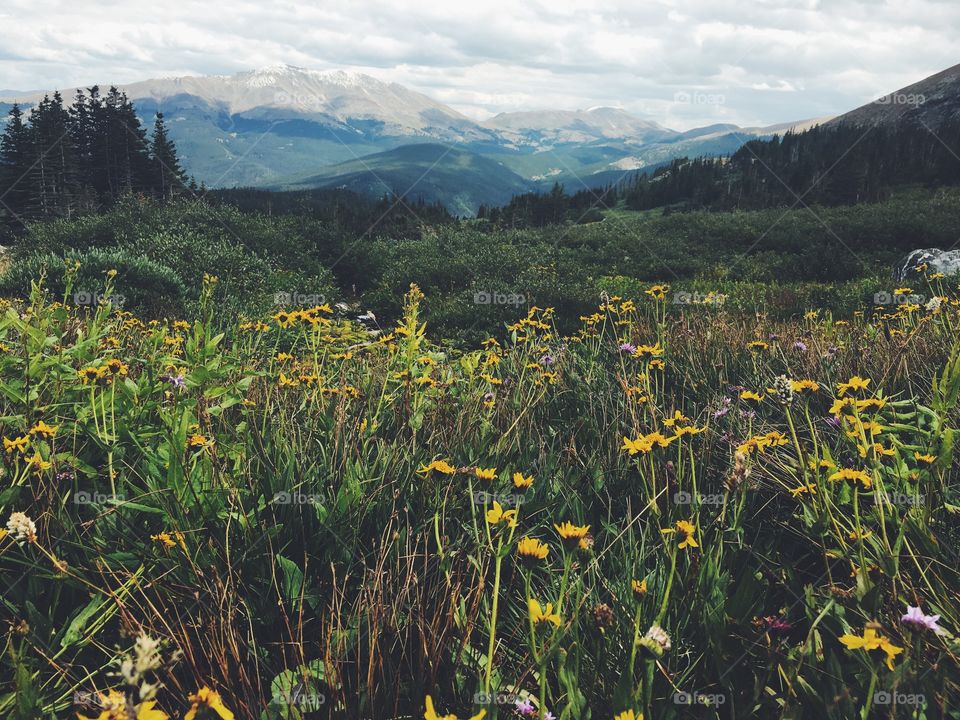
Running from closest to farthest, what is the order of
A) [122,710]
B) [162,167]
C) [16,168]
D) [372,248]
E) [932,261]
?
1. [122,710]
2. [932,261]
3. [372,248]
4. [16,168]
5. [162,167]

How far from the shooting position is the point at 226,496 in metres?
2.25

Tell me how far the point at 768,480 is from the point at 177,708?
8.15 ft

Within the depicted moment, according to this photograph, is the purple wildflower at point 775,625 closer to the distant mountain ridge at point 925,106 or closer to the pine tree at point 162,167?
the pine tree at point 162,167

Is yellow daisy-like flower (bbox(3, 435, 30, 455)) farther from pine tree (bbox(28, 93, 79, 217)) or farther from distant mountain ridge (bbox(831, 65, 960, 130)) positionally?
distant mountain ridge (bbox(831, 65, 960, 130))

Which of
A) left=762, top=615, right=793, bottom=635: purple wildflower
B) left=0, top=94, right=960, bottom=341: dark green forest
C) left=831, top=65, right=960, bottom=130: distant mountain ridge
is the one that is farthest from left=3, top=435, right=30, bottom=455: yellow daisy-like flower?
left=831, top=65, right=960, bottom=130: distant mountain ridge

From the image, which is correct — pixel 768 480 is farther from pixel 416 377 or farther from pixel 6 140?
pixel 6 140

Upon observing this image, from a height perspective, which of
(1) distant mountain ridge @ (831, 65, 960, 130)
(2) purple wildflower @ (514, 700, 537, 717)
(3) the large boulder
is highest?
(1) distant mountain ridge @ (831, 65, 960, 130)

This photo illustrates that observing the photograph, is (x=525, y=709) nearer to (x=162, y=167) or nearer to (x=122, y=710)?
(x=122, y=710)

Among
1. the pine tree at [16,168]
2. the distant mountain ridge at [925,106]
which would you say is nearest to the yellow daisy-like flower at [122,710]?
the pine tree at [16,168]

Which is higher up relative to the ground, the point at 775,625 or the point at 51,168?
the point at 51,168

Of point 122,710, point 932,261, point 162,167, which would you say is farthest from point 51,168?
point 122,710

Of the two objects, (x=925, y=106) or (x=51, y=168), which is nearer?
(x=51, y=168)

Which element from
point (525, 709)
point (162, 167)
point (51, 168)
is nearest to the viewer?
point (525, 709)

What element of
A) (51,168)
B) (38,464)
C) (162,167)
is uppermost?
(162,167)
